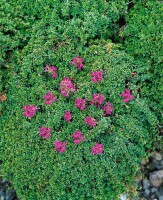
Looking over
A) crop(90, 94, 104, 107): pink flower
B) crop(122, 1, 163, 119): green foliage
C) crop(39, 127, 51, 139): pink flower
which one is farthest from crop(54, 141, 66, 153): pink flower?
crop(122, 1, 163, 119): green foliage

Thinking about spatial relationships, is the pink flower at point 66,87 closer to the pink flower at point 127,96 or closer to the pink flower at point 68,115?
the pink flower at point 68,115

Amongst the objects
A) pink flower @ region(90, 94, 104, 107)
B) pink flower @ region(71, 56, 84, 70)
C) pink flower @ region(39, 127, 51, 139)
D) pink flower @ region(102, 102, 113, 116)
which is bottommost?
pink flower @ region(39, 127, 51, 139)

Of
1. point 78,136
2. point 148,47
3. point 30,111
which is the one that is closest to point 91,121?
point 78,136

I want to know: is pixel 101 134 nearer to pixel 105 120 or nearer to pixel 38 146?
pixel 105 120

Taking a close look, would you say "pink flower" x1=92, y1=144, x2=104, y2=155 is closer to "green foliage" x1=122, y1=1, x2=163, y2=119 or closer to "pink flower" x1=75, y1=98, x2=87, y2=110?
"pink flower" x1=75, y1=98, x2=87, y2=110

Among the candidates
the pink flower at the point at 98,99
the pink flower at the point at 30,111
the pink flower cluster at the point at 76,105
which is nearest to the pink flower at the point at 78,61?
the pink flower cluster at the point at 76,105

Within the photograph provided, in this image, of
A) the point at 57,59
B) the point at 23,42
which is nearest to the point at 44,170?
the point at 57,59
